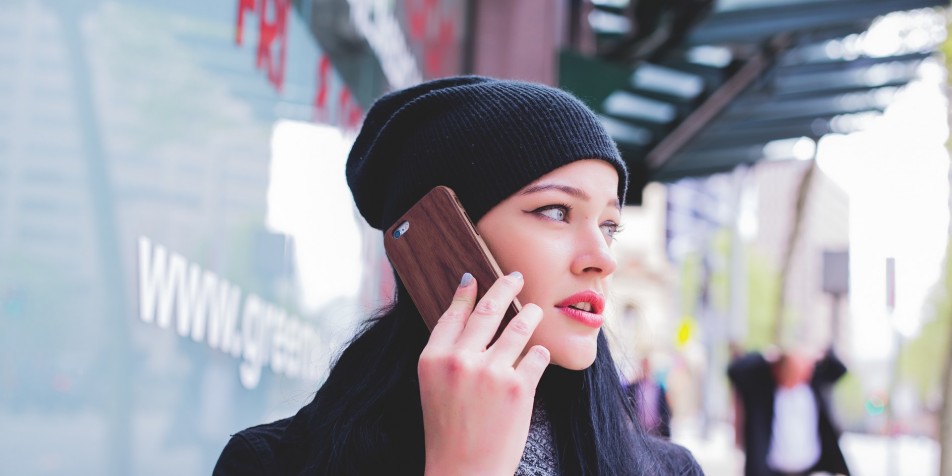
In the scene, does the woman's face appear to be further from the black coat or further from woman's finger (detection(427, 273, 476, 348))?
the black coat

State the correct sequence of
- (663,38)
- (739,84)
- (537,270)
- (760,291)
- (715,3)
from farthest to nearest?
(760,291) → (739,84) → (663,38) → (715,3) → (537,270)

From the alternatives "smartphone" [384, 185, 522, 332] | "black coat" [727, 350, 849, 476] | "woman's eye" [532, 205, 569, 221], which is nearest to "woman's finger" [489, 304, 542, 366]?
"smartphone" [384, 185, 522, 332]

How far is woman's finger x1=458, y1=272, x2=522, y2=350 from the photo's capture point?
4.96 ft

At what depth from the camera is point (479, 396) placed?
4.83 ft

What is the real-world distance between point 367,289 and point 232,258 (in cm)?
226

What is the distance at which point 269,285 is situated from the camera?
3547mm

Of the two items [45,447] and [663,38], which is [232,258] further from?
[663,38]

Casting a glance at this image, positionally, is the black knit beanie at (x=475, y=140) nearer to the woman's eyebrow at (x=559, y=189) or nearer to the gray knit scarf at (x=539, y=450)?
the woman's eyebrow at (x=559, y=189)

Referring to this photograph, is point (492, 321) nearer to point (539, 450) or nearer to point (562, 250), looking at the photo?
point (562, 250)

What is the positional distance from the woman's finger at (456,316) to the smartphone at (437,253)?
3cm

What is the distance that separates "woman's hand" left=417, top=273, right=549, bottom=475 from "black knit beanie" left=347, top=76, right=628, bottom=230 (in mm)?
389

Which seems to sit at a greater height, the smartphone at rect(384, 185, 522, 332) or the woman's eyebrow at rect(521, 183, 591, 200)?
→ the woman's eyebrow at rect(521, 183, 591, 200)

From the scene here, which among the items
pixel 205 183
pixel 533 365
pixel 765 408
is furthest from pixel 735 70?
pixel 533 365

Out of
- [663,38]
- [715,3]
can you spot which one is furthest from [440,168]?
[663,38]
